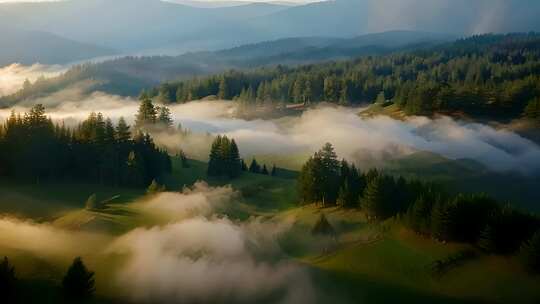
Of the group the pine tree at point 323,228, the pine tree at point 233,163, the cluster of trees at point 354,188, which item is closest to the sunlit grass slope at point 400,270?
the pine tree at point 323,228

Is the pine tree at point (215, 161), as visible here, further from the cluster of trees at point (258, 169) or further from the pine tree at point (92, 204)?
the pine tree at point (92, 204)

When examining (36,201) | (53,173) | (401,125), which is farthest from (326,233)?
(401,125)

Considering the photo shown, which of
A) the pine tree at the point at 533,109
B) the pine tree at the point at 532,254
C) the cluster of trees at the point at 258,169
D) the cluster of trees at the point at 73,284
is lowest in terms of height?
the cluster of trees at the point at 258,169

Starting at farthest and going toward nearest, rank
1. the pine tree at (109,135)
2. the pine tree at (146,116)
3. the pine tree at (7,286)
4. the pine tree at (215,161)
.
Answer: the pine tree at (146,116)
the pine tree at (215,161)
the pine tree at (109,135)
the pine tree at (7,286)

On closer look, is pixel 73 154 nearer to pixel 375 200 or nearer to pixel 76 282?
pixel 76 282

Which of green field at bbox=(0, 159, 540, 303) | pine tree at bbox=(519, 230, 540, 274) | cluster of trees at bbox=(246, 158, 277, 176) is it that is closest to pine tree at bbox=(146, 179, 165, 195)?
green field at bbox=(0, 159, 540, 303)

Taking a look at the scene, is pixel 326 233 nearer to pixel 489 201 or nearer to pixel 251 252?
pixel 251 252
